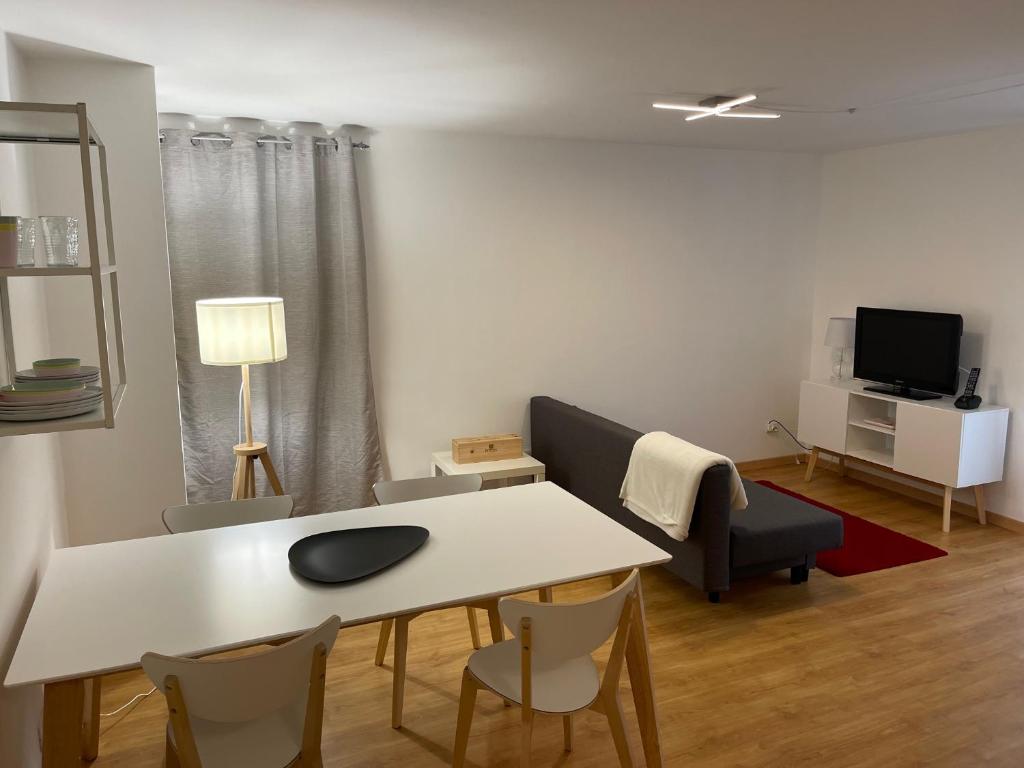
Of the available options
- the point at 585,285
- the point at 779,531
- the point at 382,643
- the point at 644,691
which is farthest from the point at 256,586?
the point at 585,285

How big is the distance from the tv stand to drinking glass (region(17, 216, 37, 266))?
5004mm

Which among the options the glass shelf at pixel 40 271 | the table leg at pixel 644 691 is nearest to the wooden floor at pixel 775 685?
the table leg at pixel 644 691

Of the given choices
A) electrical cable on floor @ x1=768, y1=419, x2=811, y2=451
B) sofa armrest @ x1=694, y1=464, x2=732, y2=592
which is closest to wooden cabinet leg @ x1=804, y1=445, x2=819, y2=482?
electrical cable on floor @ x1=768, y1=419, x2=811, y2=451

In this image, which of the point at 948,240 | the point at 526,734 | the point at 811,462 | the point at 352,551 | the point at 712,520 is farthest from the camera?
the point at 811,462

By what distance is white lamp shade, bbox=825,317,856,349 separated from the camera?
558 centimetres

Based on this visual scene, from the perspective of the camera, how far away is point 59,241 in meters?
1.96

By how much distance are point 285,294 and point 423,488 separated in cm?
180

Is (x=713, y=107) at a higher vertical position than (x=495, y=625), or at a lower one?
higher

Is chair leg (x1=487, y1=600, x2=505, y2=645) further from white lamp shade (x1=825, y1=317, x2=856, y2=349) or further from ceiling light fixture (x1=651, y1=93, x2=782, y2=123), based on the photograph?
white lamp shade (x1=825, y1=317, x2=856, y2=349)

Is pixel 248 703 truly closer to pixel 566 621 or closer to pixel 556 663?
pixel 566 621

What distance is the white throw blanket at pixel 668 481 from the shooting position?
3.45 meters

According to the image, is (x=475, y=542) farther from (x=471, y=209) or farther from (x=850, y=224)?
(x=850, y=224)

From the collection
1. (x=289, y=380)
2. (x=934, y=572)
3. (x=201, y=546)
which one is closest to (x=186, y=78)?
(x=289, y=380)

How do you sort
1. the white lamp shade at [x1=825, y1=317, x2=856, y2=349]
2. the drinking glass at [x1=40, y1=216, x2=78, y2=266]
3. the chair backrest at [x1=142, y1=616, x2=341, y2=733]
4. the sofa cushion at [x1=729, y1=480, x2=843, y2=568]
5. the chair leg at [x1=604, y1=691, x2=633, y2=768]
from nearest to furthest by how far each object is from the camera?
the chair backrest at [x1=142, y1=616, x2=341, y2=733], the drinking glass at [x1=40, y1=216, x2=78, y2=266], the chair leg at [x1=604, y1=691, x2=633, y2=768], the sofa cushion at [x1=729, y1=480, x2=843, y2=568], the white lamp shade at [x1=825, y1=317, x2=856, y2=349]
